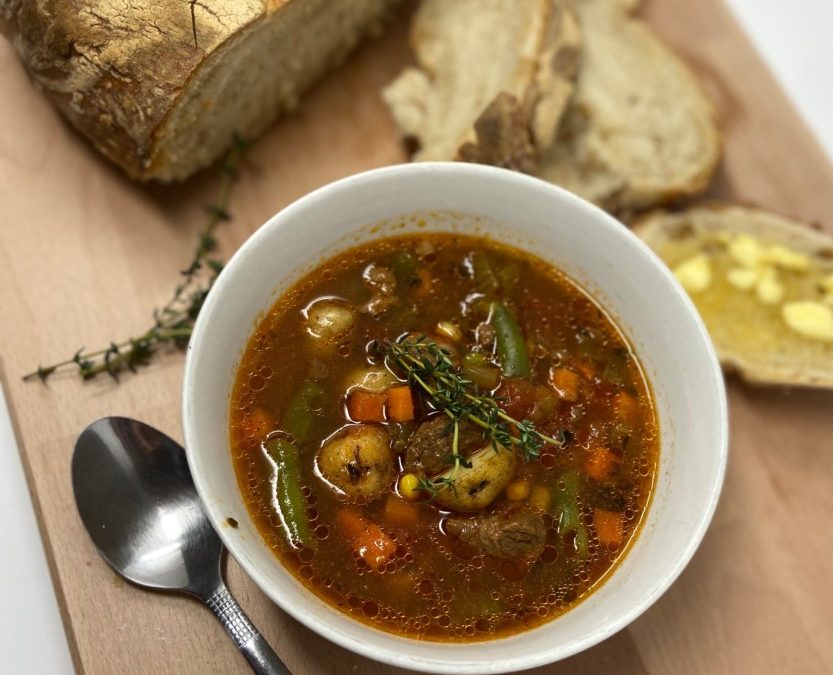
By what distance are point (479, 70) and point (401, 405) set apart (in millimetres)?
1551

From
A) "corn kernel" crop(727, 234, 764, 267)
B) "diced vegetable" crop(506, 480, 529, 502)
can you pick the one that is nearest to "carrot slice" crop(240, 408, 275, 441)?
"diced vegetable" crop(506, 480, 529, 502)

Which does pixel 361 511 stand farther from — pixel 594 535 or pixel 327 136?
pixel 327 136

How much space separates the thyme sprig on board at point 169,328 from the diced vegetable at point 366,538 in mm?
902

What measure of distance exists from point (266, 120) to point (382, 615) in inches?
78.8

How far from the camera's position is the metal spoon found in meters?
2.46

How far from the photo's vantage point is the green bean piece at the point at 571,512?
2311 mm

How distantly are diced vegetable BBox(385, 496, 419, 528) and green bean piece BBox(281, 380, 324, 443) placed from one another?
299mm

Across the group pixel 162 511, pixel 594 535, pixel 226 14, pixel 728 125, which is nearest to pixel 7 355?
pixel 162 511

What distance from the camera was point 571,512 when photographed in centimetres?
233

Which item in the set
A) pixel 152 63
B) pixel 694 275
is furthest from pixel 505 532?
pixel 152 63

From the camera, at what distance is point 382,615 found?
2.17 m

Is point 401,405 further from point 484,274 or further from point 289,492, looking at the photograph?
point 484,274

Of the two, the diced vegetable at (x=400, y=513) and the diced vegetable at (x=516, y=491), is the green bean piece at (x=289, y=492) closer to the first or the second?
the diced vegetable at (x=400, y=513)

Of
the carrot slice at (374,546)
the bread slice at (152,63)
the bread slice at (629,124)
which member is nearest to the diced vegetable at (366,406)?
the carrot slice at (374,546)
